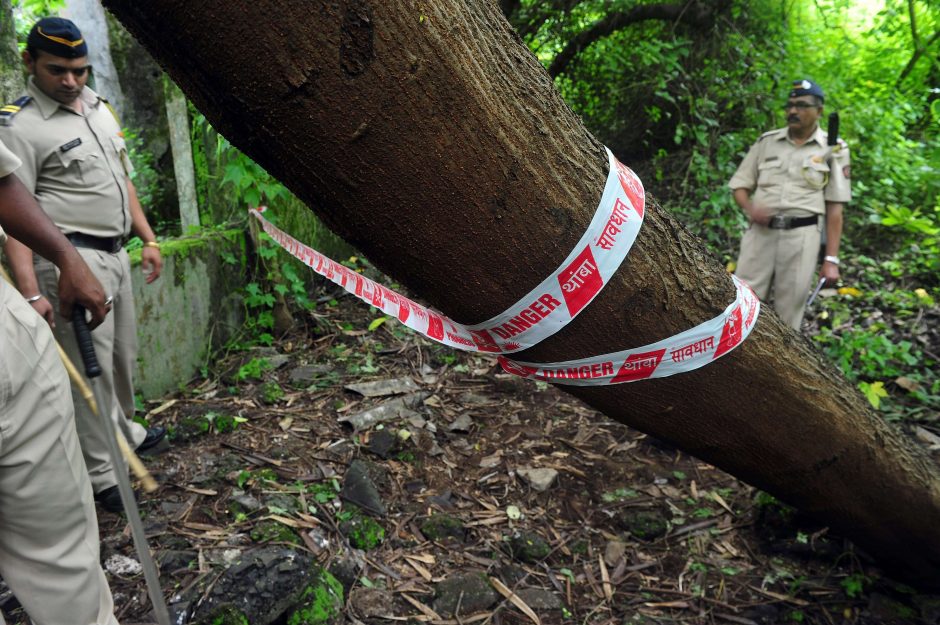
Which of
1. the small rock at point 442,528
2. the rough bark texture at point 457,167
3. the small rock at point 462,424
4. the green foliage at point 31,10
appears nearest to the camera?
the rough bark texture at point 457,167

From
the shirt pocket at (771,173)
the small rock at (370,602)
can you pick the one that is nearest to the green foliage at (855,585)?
the small rock at (370,602)

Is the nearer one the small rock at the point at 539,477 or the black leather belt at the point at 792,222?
the small rock at the point at 539,477

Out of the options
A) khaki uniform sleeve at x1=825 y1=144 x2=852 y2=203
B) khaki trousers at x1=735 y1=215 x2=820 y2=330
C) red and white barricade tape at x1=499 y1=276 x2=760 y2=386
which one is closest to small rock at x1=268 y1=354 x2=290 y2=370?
red and white barricade tape at x1=499 y1=276 x2=760 y2=386

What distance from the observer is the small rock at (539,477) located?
130 inches

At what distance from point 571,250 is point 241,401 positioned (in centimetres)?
332

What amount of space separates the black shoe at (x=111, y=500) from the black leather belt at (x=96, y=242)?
1.20 metres

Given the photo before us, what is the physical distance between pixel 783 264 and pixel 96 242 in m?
4.61

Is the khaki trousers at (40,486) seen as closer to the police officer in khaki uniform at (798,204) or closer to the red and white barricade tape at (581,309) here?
the red and white barricade tape at (581,309)

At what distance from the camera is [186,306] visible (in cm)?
427

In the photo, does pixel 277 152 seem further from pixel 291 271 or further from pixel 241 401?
pixel 291 271

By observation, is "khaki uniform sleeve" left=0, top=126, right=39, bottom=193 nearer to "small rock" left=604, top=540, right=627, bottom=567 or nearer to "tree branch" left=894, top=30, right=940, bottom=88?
"small rock" left=604, top=540, right=627, bottom=567

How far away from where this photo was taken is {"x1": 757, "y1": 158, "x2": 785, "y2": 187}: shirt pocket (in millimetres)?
4801

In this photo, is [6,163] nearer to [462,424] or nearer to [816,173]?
[462,424]

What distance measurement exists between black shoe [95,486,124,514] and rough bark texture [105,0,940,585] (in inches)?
101
